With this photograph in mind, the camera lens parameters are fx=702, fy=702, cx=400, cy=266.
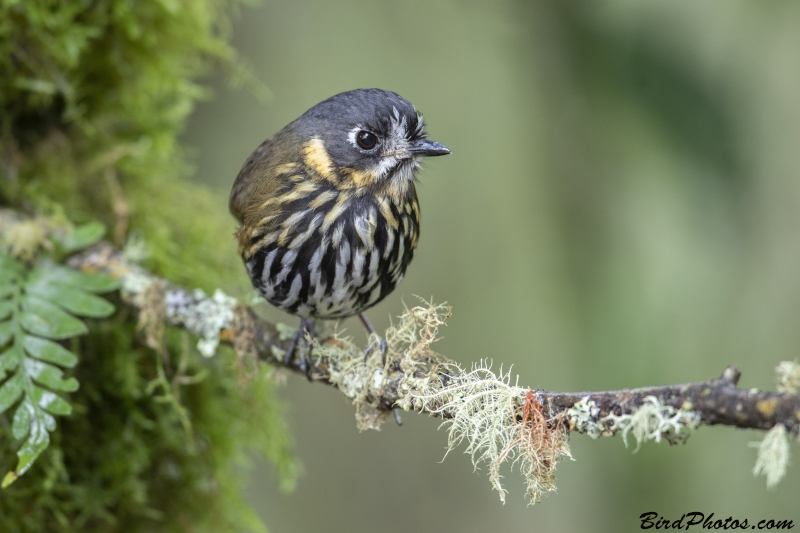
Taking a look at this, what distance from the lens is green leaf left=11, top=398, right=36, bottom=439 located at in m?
2.00

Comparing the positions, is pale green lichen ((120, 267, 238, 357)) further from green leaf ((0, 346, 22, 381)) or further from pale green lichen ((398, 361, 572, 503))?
pale green lichen ((398, 361, 572, 503))

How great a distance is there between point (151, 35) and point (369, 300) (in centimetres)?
163

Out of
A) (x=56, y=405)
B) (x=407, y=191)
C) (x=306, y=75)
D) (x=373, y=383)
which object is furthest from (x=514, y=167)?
(x=56, y=405)

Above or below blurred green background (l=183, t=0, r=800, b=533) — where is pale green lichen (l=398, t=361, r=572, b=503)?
below

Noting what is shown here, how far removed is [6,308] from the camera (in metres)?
2.29

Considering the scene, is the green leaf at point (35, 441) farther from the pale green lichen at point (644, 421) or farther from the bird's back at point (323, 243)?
the pale green lichen at point (644, 421)

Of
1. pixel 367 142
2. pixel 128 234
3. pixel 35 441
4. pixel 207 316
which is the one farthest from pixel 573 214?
pixel 35 441

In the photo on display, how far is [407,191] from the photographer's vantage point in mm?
2561

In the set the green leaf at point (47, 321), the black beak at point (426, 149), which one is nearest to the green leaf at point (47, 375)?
the green leaf at point (47, 321)

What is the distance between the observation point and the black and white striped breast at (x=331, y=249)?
7.89 feet

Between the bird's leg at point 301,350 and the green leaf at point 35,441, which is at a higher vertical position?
the bird's leg at point 301,350

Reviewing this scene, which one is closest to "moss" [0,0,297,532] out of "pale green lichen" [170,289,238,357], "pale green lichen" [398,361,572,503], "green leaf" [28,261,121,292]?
"pale green lichen" [170,289,238,357]

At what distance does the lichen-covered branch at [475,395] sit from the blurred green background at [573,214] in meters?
1.08

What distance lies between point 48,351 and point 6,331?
6.3 inches
